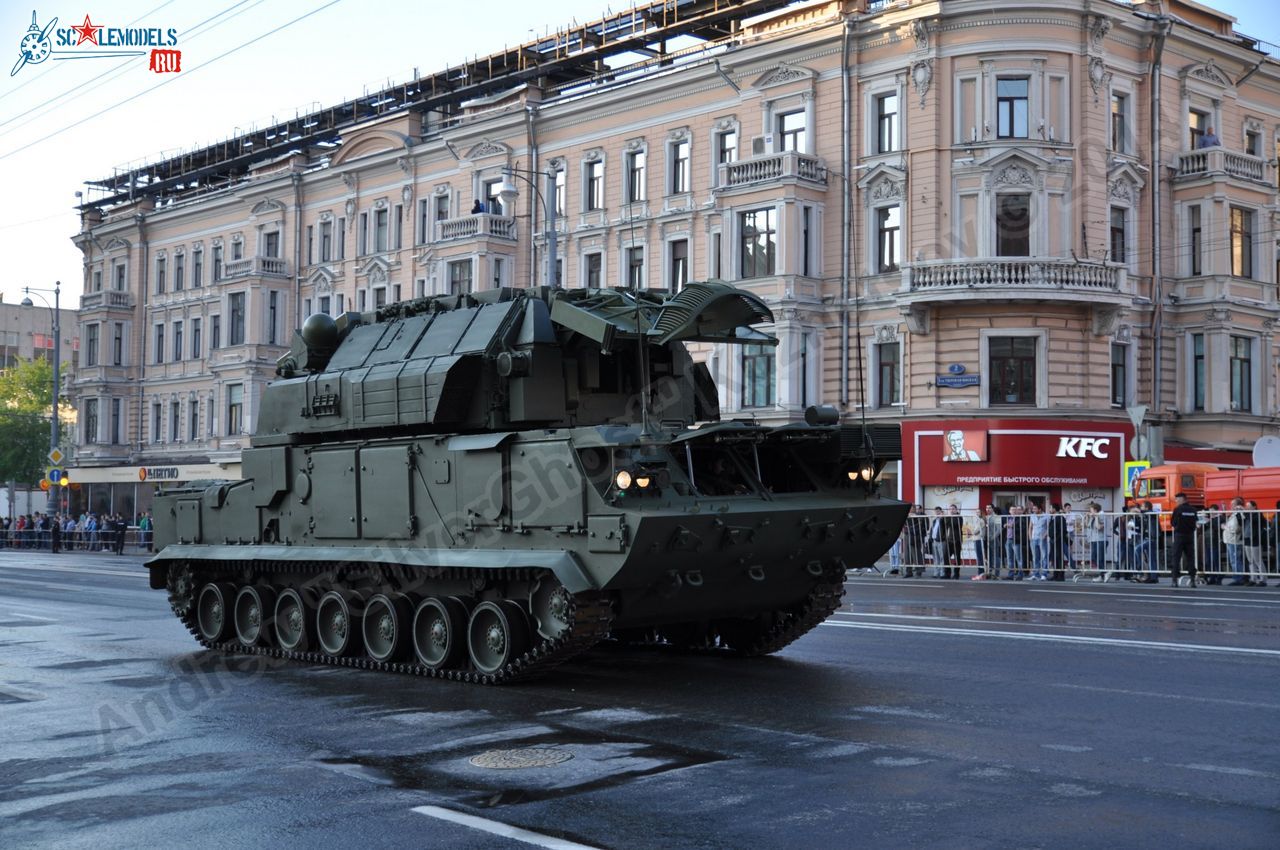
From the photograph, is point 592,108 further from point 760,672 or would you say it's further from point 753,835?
point 753,835

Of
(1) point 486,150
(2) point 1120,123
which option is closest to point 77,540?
(1) point 486,150

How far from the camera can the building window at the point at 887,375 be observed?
127 feet

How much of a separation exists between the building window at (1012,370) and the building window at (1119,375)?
2633 millimetres

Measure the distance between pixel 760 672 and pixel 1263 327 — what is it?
32.9 m

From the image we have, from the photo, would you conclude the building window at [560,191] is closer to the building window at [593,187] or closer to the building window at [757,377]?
the building window at [593,187]

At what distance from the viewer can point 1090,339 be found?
37.0 meters

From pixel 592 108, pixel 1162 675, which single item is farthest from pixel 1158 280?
pixel 1162 675

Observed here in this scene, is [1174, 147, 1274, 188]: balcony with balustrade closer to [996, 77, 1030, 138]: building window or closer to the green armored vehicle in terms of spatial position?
[996, 77, 1030, 138]: building window

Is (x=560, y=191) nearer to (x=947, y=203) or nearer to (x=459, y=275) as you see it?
(x=459, y=275)

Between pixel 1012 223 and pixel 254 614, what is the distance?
2680 cm

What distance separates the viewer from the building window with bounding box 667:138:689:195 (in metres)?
42.8

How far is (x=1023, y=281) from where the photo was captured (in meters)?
36.0

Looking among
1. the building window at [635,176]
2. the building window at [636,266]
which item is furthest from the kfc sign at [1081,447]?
the building window at [635,176]

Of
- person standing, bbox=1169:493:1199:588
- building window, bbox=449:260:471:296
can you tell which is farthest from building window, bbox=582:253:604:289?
person standing, bbox=1169:493:1199:588
